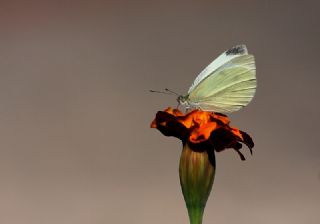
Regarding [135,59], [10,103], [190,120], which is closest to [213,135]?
[190,120]

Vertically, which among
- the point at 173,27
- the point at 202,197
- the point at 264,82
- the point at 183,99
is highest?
the point at 173,27

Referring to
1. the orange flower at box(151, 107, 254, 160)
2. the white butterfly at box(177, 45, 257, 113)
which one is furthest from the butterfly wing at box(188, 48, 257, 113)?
the orange flower at box(151, 107, 254, 160)

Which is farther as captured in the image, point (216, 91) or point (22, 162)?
point (22, 162)

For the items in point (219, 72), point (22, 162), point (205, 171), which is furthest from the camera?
point (22, 162)

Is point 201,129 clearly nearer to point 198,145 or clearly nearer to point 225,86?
point 198,145

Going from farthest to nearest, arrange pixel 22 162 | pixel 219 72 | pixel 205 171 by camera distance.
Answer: pixel 22 162
pixel 219 72
pixel 205 171

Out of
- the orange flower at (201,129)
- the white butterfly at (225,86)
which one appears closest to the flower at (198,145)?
the orange flower at (201,129)

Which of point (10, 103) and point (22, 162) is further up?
point (10, 103)

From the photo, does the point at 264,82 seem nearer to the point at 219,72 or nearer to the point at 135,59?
the point at 135,59
